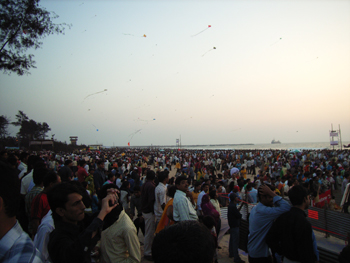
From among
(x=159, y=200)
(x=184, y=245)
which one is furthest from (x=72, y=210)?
(x=159, y=200)

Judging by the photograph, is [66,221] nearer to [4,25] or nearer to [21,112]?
[4,25]

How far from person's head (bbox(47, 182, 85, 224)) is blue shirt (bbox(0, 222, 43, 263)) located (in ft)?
2.29

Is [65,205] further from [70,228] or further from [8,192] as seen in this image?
[8,192]

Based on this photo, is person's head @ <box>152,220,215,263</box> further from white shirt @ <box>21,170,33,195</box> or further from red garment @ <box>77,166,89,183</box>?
red garment @ <box>77,166,89,183</box>

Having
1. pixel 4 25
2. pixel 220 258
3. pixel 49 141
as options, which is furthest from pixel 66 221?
pixel 49 141

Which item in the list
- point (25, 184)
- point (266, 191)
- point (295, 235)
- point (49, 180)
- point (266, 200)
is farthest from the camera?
point (25, 184)

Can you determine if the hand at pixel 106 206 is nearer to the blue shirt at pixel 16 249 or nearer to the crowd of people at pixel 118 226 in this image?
the crowd of people at pixel 118 226

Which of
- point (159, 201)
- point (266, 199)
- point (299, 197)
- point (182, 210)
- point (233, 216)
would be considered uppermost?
point (299, 197)

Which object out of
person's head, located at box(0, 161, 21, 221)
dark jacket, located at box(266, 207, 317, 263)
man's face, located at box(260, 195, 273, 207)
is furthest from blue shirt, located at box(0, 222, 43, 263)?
man's face, located at box(260, 195, 273, 207)

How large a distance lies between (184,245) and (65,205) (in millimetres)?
1394

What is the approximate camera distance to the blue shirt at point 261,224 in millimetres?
2848

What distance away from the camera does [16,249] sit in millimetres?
1245

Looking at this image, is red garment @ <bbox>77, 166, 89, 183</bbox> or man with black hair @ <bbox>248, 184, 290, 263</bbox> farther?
red garment @ <bbox>77, 166, 89, 183</bbox>

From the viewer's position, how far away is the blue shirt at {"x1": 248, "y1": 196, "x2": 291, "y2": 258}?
2848 millimetres
